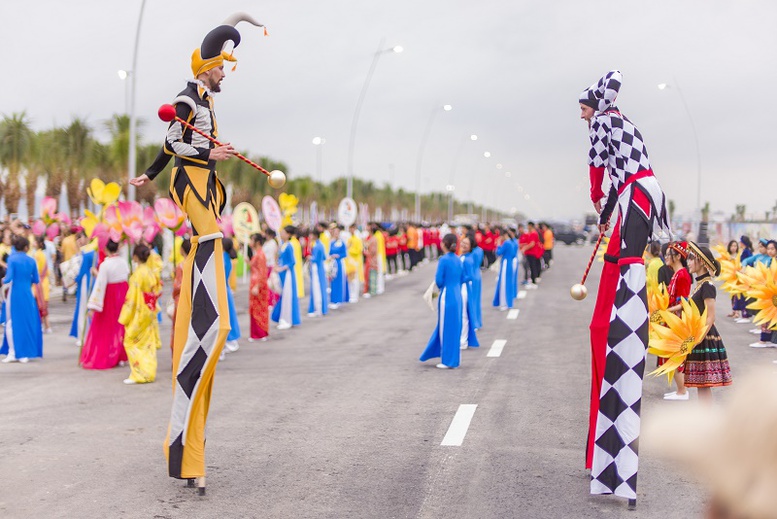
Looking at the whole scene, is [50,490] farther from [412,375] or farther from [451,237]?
[451,237]

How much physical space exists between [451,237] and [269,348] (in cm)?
399

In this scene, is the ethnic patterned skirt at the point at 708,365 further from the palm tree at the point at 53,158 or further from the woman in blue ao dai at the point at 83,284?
the palm tree at the point at 53,158

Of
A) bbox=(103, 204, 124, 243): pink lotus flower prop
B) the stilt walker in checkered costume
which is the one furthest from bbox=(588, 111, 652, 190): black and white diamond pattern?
bbox=(103, 204, 124, 243): pink lotus flower prop

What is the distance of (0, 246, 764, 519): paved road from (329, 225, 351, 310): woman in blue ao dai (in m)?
7.25

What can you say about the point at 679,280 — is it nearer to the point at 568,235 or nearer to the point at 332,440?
the point at 332,440

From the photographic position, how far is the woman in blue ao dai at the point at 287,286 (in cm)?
1664

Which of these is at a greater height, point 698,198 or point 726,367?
point 698,198

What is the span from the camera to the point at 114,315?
11555mm

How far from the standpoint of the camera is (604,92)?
5496 mm

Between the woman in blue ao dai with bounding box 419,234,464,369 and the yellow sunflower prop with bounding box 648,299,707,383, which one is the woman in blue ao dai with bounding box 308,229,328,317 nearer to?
the woman in blue ao dai with bounding box 419,234,464,369

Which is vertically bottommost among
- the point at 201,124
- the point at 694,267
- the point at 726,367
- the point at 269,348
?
the point at 269,348

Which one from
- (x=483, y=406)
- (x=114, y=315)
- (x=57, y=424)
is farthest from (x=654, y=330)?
(x=114, y=315)

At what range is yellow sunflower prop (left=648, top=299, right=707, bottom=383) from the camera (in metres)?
6.79

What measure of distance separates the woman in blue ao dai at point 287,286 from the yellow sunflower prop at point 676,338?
34.5ft
